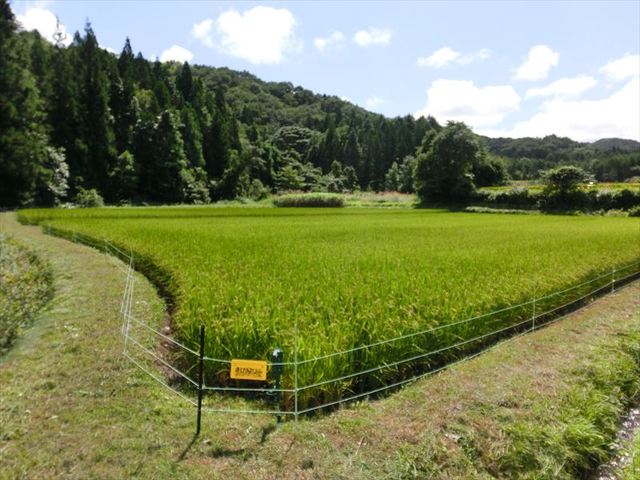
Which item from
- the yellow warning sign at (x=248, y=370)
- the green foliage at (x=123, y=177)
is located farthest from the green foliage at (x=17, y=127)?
the yellow warning sign at (x=248, y=370)

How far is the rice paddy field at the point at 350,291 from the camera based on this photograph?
4.91 metres

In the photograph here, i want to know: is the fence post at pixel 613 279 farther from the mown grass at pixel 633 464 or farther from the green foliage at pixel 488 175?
the green foliage at pixel 488 175

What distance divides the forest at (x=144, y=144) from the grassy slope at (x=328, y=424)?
31220 mm

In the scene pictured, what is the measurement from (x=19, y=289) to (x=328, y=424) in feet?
26.9

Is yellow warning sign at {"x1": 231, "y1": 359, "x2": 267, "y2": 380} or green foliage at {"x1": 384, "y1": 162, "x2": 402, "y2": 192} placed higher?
green foliage at {"x1": 384, "y1": 162, "x2": 402, "y2": 192}

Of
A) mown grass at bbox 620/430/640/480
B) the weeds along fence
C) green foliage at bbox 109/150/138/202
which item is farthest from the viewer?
green foliage at bbox 109/150/138/202

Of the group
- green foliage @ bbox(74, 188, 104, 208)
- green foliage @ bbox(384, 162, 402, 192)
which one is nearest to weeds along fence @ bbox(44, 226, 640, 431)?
green foliage @ bbox(74, 188, 104, 208)

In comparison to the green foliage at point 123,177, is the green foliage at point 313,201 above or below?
below

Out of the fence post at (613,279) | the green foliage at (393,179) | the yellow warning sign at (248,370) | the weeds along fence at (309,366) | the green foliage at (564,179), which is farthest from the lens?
the green foliage at (393,179)

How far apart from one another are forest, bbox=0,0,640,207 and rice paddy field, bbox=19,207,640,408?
24.2 metres

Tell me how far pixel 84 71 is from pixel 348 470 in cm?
5138

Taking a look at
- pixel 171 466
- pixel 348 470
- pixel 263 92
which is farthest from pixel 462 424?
pixel 263 92

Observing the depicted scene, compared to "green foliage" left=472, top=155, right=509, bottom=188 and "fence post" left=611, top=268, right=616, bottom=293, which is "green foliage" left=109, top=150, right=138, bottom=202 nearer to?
"green foliage" left=472, top=155, right=509, bottom=188

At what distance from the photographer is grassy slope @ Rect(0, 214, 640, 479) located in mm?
3459
